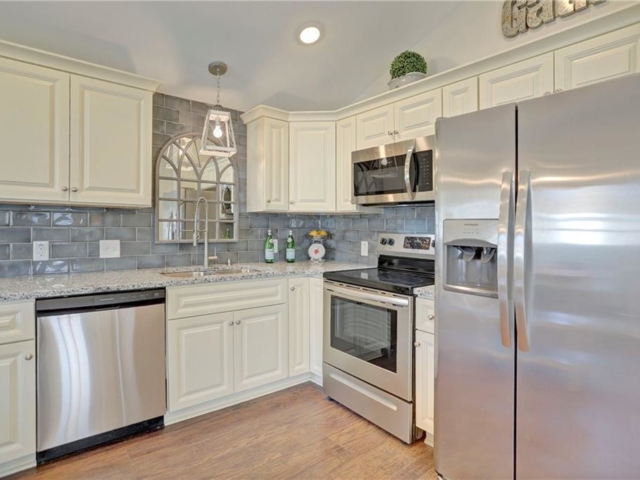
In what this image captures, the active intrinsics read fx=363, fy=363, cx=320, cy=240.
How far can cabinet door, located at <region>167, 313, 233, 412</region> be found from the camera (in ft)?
7.38

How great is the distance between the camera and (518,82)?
1920 mm

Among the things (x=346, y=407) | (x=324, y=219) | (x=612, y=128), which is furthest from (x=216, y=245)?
(x=612, y=128)

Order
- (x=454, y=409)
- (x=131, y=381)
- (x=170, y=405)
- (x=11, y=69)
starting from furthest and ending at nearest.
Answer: (x=170, y=405)
(x=131, y=381)
(x=11, y=69)
(x=454, y=409)

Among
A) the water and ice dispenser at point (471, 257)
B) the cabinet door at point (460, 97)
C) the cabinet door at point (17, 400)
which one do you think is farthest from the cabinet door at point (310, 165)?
the cabinet door at point (17, 400)

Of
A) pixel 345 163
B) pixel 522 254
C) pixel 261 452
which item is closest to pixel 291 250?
pixel 345 163

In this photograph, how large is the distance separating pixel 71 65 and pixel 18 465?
216cm

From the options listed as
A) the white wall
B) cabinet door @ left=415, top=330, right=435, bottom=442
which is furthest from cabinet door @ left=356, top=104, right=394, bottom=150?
cabinet door @ left=415, top=330, right=435, bottom=442

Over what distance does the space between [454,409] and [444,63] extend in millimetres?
2328

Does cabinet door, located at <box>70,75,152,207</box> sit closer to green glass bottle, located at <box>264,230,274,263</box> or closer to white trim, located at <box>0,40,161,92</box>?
white trim, located at <box>0,40,161,92</box>

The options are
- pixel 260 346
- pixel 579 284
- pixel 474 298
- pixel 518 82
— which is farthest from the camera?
pixel 260 346

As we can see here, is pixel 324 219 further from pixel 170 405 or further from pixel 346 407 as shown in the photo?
pixel 170 405

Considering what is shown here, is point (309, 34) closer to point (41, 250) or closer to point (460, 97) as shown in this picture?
point (460, 97)

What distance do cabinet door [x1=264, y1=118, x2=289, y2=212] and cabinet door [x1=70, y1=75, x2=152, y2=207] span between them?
36.0 inches

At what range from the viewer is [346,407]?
97.8 inches
